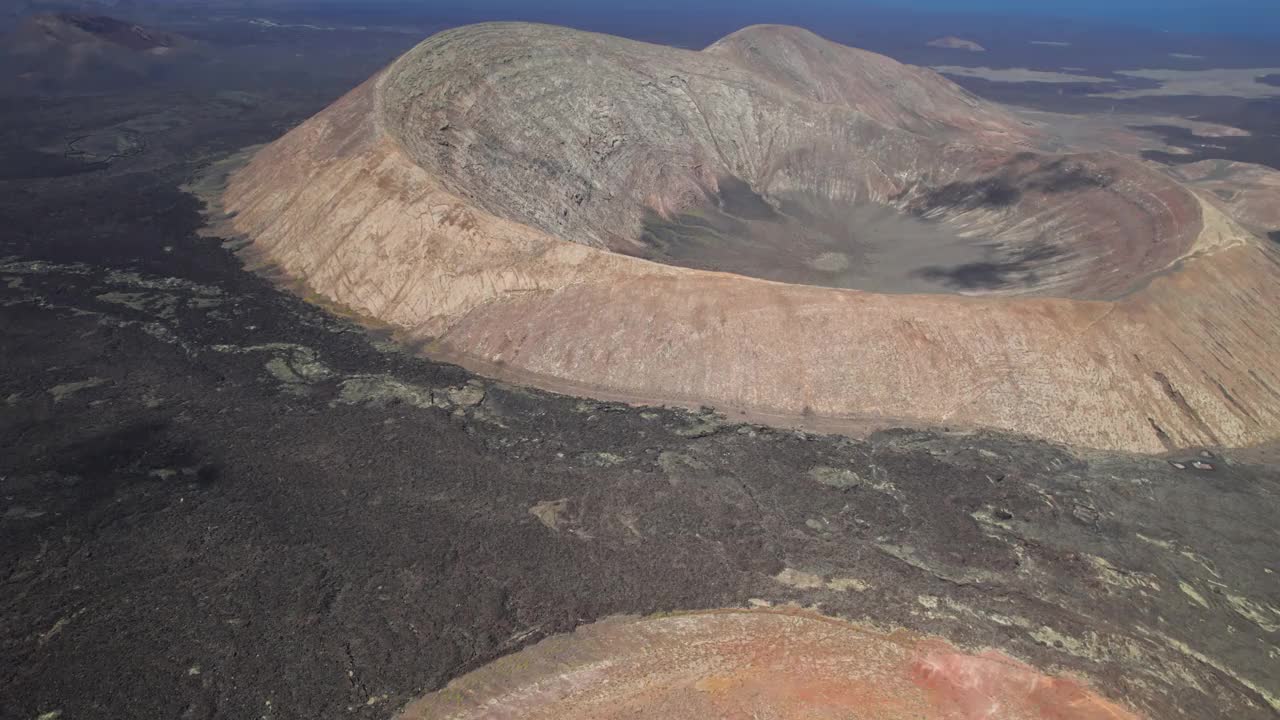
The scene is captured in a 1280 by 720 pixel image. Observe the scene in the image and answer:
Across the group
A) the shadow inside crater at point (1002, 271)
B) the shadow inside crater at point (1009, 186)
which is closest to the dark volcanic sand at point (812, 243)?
the shadow inside crater at point (1002, 271)

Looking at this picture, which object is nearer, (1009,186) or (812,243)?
(812,243)

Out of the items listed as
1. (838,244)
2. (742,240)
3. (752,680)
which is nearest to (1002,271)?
(838,244)

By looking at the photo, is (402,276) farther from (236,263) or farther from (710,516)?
(710,516)

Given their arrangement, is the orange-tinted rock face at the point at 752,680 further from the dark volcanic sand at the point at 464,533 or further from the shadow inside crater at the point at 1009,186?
the shadow inside crater at the point at 1009,186

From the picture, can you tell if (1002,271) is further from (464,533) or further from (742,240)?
(464,533)

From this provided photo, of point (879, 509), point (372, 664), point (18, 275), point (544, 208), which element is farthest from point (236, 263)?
point (879, 509)

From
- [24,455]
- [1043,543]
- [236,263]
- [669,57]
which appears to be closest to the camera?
[1043,543]
